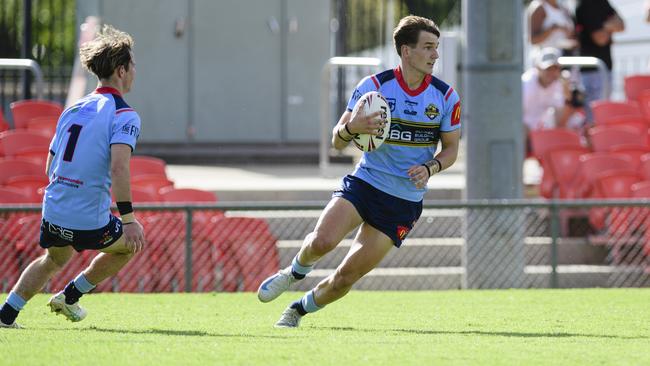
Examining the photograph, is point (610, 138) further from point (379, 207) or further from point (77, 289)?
point (77, 289)

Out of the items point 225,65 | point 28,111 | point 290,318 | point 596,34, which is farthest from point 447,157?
point 225,65

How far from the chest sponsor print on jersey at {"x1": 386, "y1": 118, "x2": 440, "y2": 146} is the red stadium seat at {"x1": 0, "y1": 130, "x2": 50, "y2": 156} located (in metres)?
5.86

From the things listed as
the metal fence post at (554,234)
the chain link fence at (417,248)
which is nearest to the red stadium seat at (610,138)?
the chain link fence at (417,248)

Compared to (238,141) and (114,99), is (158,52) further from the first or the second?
(114,99)

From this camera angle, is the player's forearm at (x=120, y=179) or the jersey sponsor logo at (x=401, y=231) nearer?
the player's forearm at (x=120, y=179)

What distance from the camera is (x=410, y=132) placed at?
310 inches

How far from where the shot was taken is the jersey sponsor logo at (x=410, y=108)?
308 inches

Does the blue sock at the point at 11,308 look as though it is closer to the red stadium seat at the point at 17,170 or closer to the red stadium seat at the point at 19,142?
the red stadium seat at the point at 17,170

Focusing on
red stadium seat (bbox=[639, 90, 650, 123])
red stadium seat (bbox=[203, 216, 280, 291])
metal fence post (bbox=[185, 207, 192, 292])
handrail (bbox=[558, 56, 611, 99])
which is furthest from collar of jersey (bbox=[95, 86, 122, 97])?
red stadium seat (bbox=[639, 90, 650, 123])

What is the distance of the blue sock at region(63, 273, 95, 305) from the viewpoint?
7816 mm

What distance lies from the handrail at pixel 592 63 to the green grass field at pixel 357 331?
14.8ft

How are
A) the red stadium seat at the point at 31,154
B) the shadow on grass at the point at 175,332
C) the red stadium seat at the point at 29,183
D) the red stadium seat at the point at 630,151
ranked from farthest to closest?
the red stadium seat at the point at 630,151 < the red stadium seat at the point at 31,154 < the red stadium seat at the point at 29,183 < the shadow on grass at the point at 175,332

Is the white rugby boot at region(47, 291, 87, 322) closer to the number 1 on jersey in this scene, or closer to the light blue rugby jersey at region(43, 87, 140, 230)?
the light blue rugby jersey at region(43, 87, 140, 230)

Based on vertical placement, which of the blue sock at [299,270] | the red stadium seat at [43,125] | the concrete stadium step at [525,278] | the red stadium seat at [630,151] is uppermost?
the red stadium seat at [43,125]
